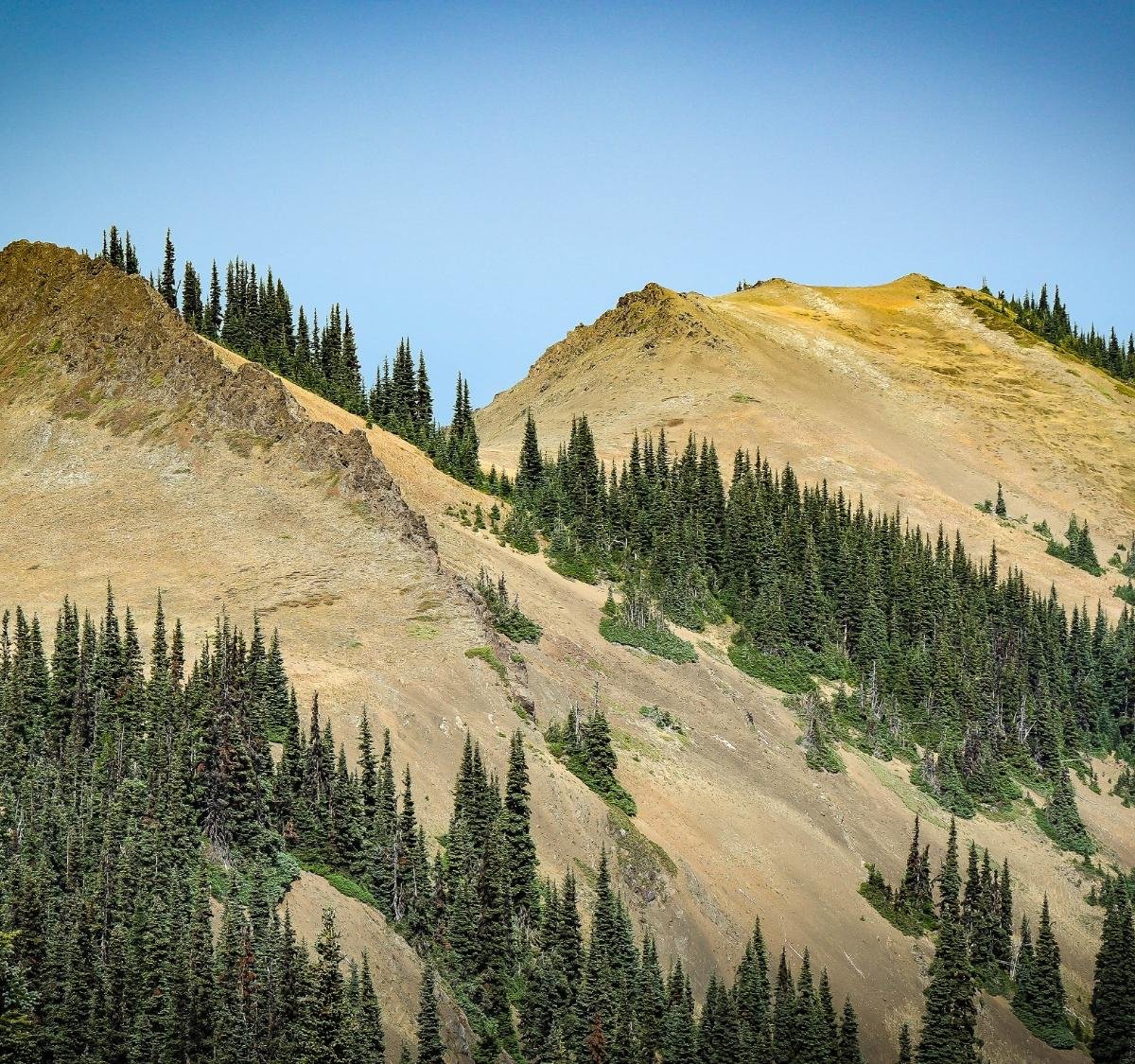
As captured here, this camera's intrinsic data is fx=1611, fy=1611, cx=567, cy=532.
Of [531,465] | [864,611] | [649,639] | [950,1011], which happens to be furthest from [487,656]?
[531,465]

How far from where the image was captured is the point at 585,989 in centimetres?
8731

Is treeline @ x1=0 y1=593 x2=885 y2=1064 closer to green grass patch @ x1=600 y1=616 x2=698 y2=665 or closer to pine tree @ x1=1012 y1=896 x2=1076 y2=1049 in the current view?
pine tree @ x1=1012 y1=896 x2=1076 y2=1049

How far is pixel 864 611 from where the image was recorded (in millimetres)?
165125

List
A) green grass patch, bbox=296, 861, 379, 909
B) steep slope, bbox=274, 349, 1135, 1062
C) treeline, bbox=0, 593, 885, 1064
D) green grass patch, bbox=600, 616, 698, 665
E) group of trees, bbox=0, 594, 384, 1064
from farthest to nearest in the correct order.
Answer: green grass patch, bbox=600, 616, 698, 665 → steep slope, bbox=274, 349, 1135, 1062 → green grass patch, bbox=296, 861, 379, 909 → treeline, bbox=0, 593, 885, 1064 → group of trees, bbox=0, 594, 384, 1064

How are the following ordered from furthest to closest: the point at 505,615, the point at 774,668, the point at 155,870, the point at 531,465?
1. the point at 531,465
2. the point at 774,668
3. the point at 505,615
4. the point at 155,870

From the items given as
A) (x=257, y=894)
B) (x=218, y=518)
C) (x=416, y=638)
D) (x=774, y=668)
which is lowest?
(x=774, y=668)

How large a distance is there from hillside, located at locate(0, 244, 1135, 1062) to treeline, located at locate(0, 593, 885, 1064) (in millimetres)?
3478

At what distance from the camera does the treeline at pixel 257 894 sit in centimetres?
7300

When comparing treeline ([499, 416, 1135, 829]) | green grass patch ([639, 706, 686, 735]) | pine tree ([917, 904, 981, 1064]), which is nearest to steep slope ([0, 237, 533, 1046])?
green grass patch ([639, 706, 686, 735])

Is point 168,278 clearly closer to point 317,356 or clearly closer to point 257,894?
point 317,356

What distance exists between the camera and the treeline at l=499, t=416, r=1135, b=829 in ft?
495

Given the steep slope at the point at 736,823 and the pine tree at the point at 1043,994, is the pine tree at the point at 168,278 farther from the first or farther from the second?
the pine tree at the point at 1043,994

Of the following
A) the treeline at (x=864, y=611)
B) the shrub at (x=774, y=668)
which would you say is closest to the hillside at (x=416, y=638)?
the shrub at (x=774, y=668)

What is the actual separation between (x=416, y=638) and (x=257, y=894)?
1317 inches
